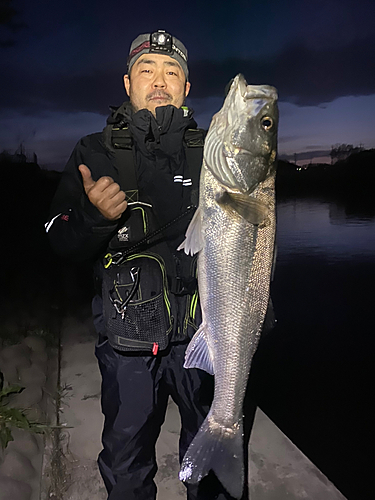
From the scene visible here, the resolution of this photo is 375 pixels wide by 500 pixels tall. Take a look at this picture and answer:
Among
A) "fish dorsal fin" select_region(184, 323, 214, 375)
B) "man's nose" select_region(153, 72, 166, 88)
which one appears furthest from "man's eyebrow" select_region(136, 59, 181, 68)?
"fish dorsal fin" select_region(184, 323, 214, 375)

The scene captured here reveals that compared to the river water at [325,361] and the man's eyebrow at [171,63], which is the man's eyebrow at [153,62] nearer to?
the man's eyebrow at [171,63]

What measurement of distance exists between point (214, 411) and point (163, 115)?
1.93m

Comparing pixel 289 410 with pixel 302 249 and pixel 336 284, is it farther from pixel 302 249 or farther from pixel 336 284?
pixel 302 249

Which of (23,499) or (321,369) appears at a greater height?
(23,499)

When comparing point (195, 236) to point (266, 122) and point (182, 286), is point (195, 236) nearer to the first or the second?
point (266, 122)

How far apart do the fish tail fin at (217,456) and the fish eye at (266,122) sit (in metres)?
1.60

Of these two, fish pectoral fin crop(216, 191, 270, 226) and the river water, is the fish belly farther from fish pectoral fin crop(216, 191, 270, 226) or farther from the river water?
the river water

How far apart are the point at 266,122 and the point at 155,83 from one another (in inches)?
49.4

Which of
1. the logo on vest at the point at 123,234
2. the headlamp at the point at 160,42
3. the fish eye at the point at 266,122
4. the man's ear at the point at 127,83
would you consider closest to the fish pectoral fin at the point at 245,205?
the fish eye at the point at 266,122

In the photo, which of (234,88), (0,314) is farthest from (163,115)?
(0,314)

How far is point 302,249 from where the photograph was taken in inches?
1053

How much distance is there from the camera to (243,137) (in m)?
1.86

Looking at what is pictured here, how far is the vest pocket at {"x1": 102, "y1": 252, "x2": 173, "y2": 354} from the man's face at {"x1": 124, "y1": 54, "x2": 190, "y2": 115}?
117 centimetres

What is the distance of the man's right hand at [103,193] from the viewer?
6.19 feet
